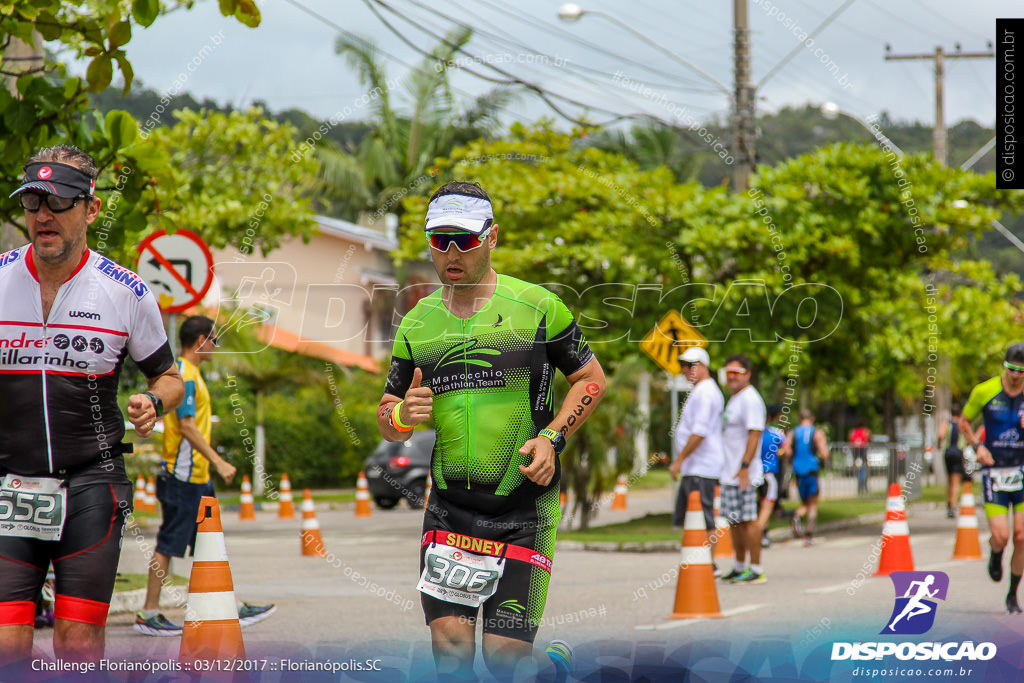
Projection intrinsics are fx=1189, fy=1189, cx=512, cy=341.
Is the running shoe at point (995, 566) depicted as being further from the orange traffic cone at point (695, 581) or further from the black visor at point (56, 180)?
the black visor at point (56, 180)

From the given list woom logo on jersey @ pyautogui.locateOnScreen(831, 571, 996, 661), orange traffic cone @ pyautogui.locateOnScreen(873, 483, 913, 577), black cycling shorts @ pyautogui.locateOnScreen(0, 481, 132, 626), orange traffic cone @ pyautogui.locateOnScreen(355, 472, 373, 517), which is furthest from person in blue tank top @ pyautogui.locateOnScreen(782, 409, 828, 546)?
black cycling shorts @ pyautogui.locateOnScreen(0, 481, 132, 626)

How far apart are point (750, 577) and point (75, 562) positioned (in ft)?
26.8

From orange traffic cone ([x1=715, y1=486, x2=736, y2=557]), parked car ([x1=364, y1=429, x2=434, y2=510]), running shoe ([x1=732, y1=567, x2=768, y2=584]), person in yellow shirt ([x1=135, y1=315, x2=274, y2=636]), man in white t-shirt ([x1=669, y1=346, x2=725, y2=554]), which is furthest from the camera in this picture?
parked car ([x1=364, y1=429, x2=434, y2=510])

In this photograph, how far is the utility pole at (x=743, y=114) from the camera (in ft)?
54.4

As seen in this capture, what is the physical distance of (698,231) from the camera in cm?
1584

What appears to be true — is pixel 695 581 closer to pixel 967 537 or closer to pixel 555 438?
pixel 555 438

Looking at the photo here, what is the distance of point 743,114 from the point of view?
1669cm

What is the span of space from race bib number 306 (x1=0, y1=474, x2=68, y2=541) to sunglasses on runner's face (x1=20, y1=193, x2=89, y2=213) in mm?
919

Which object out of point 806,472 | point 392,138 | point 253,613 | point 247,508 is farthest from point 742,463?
point 392,138

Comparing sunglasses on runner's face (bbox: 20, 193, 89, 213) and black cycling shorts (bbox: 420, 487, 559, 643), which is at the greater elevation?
sunglasses on runner's face (bbox: 20, 193, 89, 213)

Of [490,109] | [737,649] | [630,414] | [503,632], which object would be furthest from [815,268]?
[490,109]

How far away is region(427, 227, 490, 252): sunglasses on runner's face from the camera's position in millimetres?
4195

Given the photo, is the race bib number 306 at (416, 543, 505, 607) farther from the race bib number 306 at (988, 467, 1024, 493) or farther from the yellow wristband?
the race bib number 306 at (988, 467, 1024, 493)

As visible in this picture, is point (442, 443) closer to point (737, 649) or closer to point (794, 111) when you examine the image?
point (737, 649)
